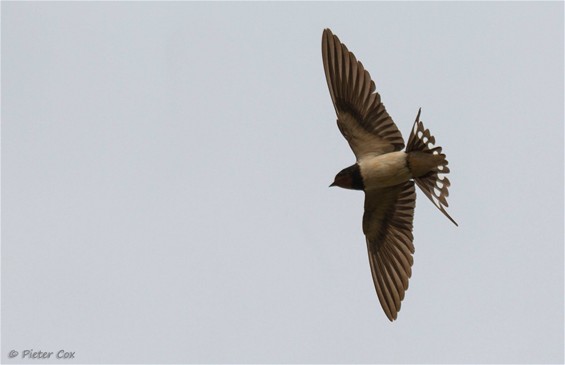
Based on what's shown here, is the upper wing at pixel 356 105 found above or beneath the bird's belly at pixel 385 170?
above

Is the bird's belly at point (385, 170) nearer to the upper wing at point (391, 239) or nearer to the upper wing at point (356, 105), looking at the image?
the upper wing at point (356, 105)

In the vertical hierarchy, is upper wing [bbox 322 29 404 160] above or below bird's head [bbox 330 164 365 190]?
above

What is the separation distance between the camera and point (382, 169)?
665 cm

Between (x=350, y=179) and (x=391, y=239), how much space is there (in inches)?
23.7

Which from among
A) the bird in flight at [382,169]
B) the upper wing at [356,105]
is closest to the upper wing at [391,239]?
the bird in flight at [382,169]

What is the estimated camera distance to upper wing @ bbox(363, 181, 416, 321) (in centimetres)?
698

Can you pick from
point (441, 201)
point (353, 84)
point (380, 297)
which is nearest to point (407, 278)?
point (380, 297)

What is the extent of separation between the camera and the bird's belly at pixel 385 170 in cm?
660

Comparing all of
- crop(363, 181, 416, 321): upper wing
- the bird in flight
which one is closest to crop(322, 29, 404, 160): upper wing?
the bird in flight

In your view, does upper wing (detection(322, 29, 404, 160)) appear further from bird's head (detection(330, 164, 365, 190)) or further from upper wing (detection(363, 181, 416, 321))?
upper wing (detection(363, 181, 416, 321))

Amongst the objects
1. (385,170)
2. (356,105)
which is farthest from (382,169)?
(356,105)

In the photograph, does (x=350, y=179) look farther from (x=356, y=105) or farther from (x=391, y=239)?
(x=391, y=239)

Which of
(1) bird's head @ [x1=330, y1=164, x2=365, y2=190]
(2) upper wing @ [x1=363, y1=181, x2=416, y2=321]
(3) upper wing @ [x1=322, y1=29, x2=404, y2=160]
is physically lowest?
(2) upper wing @ [x1=363, y1=181, x2=416, y2=321]

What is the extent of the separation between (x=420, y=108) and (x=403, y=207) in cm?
115
